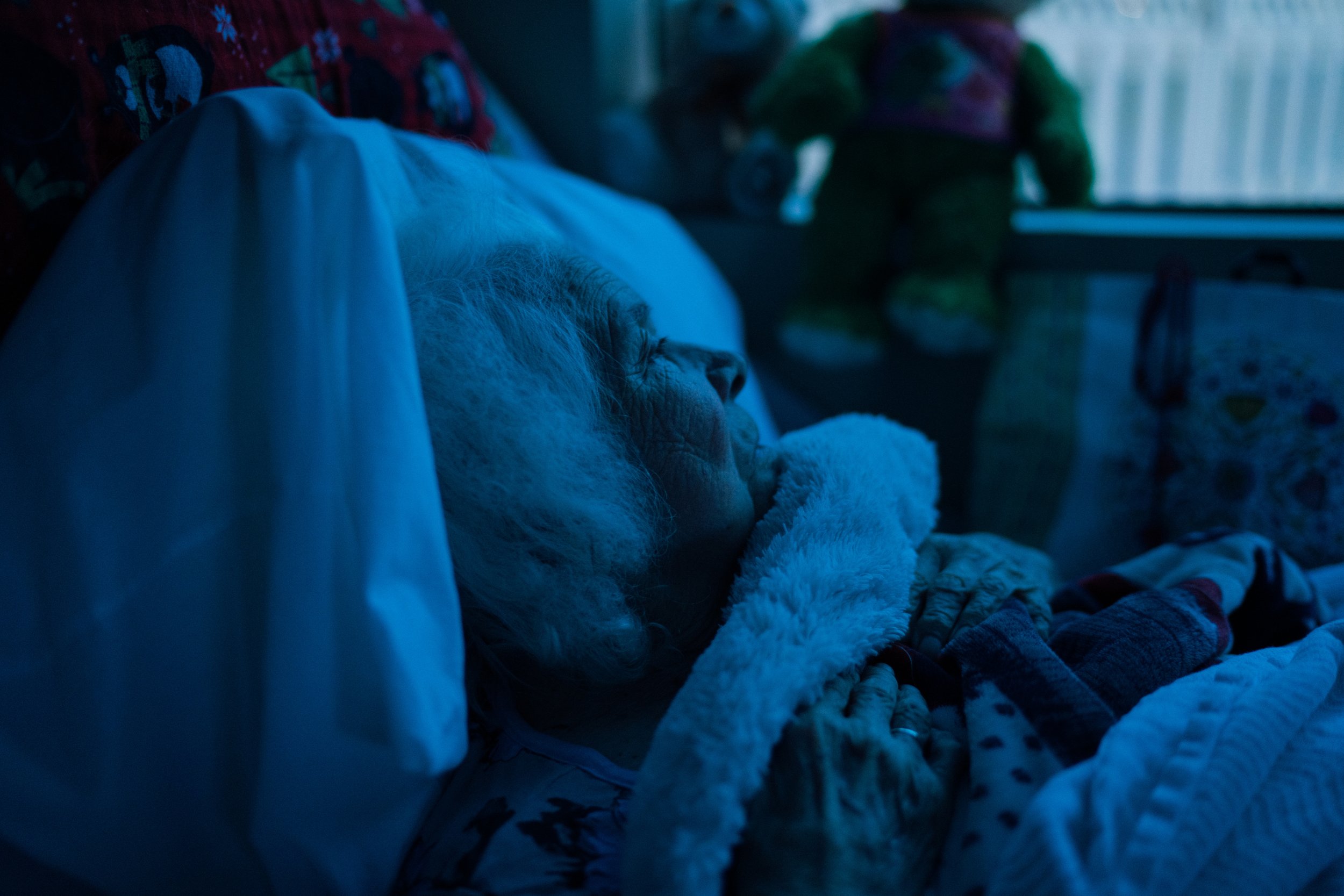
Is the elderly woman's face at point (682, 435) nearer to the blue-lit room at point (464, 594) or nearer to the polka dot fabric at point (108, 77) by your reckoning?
the blue-lit room at point (464, 594)

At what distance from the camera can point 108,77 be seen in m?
0.57

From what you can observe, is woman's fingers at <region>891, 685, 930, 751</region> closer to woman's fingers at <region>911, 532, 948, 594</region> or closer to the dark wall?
woman's fingers at <region>911, 532, 948, 594</region>

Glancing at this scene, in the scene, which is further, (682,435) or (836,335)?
(836,335)

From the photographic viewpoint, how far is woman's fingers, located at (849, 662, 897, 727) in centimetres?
51

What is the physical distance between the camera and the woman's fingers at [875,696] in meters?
0.51

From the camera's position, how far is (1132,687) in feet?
1.81

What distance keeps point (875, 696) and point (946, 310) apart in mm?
818

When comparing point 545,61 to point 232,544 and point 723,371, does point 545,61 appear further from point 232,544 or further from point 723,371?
point 232,544

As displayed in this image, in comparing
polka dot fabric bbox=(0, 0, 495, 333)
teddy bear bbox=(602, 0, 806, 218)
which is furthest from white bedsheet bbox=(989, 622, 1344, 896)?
teddy bear bbox=(602, 0, 806, 218)

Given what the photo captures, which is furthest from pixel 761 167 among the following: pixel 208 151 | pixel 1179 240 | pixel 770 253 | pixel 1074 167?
pixel 208 151

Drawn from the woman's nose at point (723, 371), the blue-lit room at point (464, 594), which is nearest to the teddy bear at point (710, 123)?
the blue-lit room at point (464, 594)

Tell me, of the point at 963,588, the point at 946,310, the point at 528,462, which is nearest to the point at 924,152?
the point at 946,310

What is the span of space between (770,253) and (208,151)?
44.8 inches

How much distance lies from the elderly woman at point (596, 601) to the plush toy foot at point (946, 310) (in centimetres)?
64
